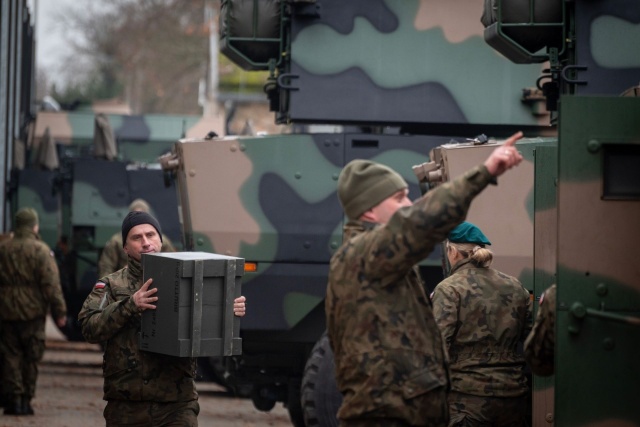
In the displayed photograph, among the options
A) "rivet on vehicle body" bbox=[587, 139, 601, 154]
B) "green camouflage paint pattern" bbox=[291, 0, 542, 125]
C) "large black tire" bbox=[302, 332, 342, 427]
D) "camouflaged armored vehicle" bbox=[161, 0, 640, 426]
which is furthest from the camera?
"green camouflage paint pattern" bbox=[291, 0, 542, 125]

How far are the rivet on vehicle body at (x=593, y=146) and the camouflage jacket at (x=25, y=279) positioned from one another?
8355 mm

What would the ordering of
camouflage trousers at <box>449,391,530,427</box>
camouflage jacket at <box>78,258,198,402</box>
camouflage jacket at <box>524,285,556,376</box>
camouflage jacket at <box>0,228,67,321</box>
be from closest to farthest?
camouflage jacket at <box>524,285,556,376</box>, camouflage jacket at <box>78,258,198,402</box>, camouflage trousers at <box>449,391,530,427</box>, camouflage jacket at <box>0,228,67,321</box>

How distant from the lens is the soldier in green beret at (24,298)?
498 inches

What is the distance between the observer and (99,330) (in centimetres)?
650

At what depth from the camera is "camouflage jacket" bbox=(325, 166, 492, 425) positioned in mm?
4961

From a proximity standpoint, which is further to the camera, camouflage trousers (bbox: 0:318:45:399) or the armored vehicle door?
camouflage trousers (bbox: 0:318:45:399)

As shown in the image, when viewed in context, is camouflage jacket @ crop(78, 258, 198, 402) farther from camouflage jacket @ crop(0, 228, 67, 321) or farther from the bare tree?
the bare tree

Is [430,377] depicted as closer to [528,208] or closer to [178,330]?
[178,330]

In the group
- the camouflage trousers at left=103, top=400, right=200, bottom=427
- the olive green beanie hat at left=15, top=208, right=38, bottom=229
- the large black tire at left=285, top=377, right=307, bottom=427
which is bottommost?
the large black tire at left=285, top=377, right=307, bottom=427

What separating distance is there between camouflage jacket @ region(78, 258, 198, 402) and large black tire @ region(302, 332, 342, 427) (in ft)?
9.59

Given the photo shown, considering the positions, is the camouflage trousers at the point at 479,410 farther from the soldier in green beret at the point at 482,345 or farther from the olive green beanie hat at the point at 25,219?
the olive green beanie hat at the point at 25,219

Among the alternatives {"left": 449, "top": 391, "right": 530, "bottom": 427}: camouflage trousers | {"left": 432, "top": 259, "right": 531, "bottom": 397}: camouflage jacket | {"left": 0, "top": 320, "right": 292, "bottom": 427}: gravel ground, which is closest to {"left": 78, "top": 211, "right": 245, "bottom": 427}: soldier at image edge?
{"left": 432, "top": 259, "right": 531, "bottom": 397}: camouflage jacket

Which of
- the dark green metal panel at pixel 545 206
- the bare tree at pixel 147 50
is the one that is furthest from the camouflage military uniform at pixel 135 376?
the bare tree at pixel 147 50

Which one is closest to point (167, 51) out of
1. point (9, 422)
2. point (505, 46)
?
point (9, 422)
